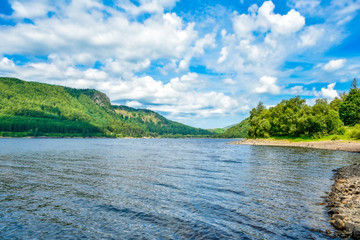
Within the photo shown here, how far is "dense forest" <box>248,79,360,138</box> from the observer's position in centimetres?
10981

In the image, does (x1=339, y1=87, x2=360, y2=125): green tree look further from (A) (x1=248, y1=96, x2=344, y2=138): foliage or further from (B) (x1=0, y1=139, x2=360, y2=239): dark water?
→ (B) (x1=0, y1=139, x2=360, y2=239): dark water

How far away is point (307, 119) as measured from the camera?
114 m

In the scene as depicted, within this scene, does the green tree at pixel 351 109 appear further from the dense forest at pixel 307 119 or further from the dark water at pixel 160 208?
the dark water at pixel 160 208

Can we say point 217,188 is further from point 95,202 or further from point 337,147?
point 337,147

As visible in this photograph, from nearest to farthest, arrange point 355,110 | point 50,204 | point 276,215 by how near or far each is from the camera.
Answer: point 276,215 < point 50,204 < point 355,110

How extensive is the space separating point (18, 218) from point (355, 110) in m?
156

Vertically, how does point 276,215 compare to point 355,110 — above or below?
below

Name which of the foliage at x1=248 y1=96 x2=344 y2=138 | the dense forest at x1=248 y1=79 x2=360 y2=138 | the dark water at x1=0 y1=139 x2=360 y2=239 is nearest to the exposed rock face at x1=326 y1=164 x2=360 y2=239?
the dark water at x1=0 y1=139 x2=360 y2=239

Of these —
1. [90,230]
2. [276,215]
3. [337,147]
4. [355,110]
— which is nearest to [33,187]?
[90,230]

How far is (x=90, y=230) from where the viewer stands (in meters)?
12.8

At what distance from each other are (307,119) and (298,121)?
4281 mm

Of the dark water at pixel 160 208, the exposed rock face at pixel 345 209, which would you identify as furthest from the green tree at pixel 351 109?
the exposed rock face at pixel 345 209

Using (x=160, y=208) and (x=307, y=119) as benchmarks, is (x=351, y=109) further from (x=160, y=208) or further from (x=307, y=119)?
(x=160, y=208)

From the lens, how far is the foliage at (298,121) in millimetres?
109562
